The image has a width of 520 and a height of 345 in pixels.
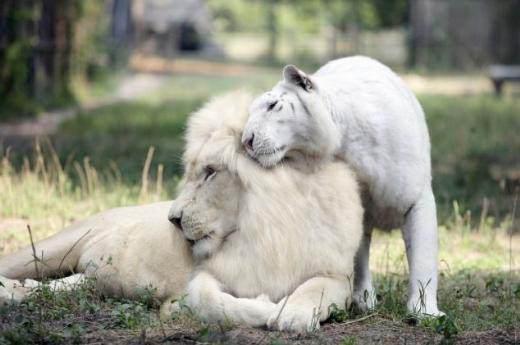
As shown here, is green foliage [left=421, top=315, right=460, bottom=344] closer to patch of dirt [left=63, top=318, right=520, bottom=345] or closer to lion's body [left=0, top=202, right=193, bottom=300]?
patch of dirt [left=63, top=318, right=520, bottom=345]

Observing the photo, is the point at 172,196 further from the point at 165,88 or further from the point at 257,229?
the point at 165,88

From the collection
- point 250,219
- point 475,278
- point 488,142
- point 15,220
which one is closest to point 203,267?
point 250,219

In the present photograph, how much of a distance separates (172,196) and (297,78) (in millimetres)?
3228

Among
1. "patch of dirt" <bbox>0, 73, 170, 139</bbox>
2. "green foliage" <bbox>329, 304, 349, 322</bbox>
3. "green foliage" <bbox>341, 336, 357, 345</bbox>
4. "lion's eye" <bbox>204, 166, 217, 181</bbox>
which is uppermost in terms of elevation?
"lion's eye" <bbox>204, 166, 217, 181</bbox>

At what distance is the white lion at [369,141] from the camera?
15.4ft

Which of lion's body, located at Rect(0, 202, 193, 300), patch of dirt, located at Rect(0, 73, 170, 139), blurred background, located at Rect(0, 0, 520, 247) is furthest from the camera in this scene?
patch of dirt, located at Rect(0, 73, 170, 139)

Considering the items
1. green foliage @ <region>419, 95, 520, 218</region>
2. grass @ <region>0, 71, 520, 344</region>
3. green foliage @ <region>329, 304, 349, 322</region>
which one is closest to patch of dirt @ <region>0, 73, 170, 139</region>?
grass @ <region>0, 71, 520, 344</region>

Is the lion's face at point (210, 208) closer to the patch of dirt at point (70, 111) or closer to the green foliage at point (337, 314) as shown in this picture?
the green foliage at point (337, 314)

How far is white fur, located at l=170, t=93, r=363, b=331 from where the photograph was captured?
4.62 m

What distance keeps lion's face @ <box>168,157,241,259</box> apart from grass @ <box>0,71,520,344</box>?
416 mm

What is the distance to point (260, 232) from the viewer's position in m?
4.62

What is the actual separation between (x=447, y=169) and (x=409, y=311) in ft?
19.5

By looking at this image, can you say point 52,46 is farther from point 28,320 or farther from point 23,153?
point 28,320

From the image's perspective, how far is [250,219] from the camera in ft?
15.2
